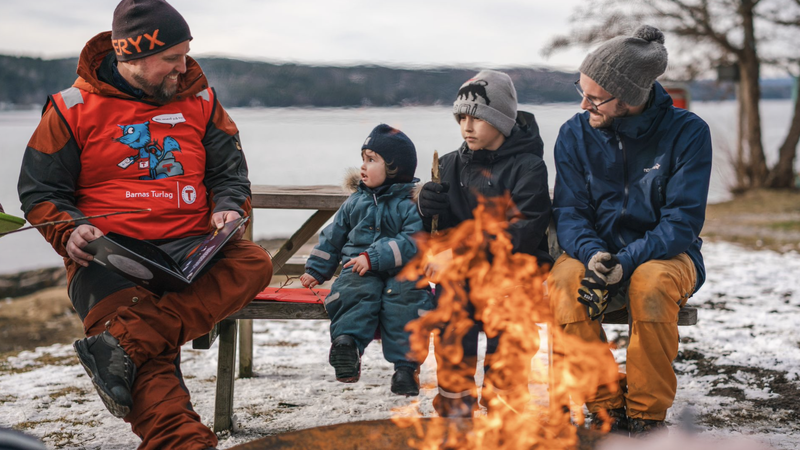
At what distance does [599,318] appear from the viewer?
2.76 metres

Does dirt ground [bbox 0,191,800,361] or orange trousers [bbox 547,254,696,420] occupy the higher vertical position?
orange trousers [bbox 547,254,696,420]

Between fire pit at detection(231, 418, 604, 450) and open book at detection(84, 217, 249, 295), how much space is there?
835 mm

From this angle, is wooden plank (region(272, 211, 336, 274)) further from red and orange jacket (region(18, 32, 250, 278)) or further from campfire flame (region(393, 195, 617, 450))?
campfire flame (region(393, 195, 617, 450))

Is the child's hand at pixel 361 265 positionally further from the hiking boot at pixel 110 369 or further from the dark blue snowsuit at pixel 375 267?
the hiking boot at pixel 110 369

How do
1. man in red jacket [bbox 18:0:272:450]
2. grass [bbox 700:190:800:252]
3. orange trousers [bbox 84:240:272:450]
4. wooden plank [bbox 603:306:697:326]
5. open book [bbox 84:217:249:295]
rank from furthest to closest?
1. grass [bbox 700:190:800:252]
2. wooden plank [bbox 603:306:697:326]
3. man in red jacket [bbox 18:0:272:450]
4. open book [bbox 84:217:249:295]
5. orange trousers [bbox 84:240:272:450]

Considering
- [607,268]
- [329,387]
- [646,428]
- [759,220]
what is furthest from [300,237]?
[759,220]

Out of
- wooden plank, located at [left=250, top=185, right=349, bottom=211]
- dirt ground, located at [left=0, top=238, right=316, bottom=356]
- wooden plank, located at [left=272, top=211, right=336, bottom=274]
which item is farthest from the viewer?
dirt ground, located at [left=0, top=238, right=316, bottom=356]

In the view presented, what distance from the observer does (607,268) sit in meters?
2.67

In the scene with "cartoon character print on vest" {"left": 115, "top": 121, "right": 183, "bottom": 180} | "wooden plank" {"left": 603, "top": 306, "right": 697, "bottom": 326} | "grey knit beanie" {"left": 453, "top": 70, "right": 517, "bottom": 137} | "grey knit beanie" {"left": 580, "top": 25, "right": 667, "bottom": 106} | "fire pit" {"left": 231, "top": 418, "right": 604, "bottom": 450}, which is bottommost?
"fire pit" {"left": 231, "top": 418, "right": 604, "bottom": 450}

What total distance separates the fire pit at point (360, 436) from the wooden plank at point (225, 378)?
1.34 metres

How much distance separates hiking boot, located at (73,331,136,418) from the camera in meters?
2.16

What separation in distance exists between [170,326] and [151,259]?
0.83 ft

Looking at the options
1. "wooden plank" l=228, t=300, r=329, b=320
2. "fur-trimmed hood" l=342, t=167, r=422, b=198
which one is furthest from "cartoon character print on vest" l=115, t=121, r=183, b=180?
"fur-trimmed hood" l=342, t=167, r=422, b=198

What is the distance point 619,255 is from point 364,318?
1064 mm
